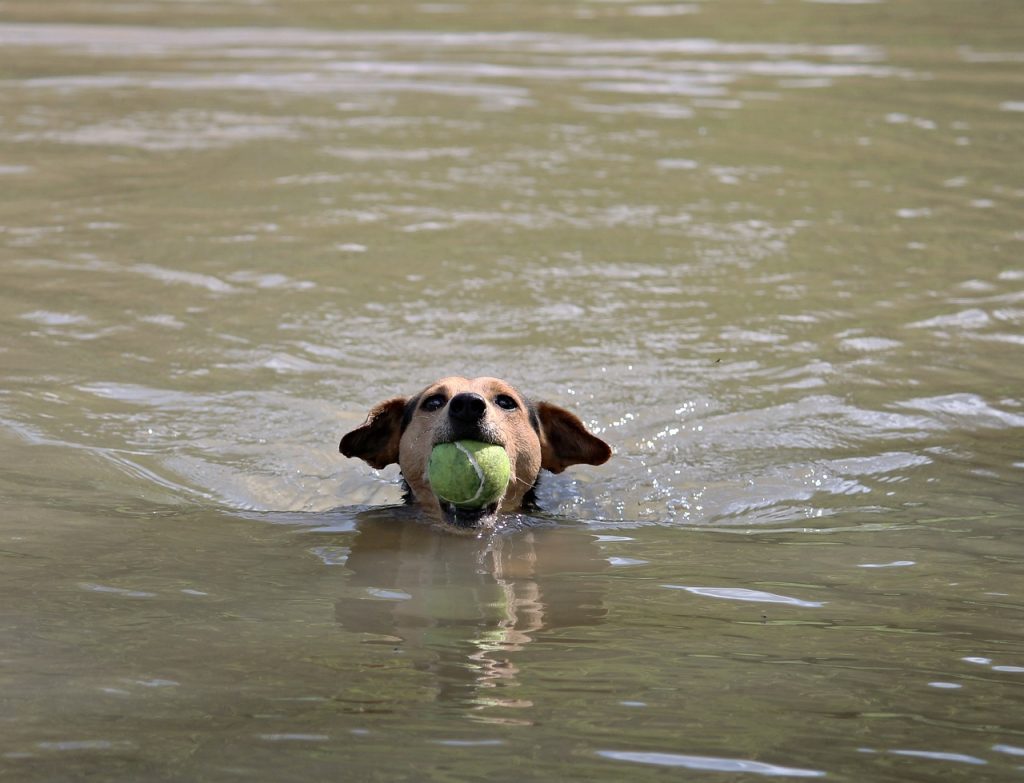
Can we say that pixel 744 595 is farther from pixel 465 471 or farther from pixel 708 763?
pixel 708 763

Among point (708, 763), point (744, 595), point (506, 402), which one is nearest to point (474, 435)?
point (506, 402)

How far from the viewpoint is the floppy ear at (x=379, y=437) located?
6.95 m

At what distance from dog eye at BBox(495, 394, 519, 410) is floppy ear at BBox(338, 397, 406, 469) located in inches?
19.6

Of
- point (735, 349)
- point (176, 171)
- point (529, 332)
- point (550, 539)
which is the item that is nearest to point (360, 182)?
point (176, 171)

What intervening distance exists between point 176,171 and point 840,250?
5.78 meters

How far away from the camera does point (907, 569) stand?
221 inches

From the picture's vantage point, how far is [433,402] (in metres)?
6.70

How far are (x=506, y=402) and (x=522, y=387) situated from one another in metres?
1.77

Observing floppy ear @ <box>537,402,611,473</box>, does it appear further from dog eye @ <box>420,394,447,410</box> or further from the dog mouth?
the dog mouth

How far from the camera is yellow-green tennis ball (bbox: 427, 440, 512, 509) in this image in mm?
6164

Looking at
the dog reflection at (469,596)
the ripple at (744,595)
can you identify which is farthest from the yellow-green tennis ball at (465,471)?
the ripple at (744,595)

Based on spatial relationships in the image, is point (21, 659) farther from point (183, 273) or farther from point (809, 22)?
point (809, 22)

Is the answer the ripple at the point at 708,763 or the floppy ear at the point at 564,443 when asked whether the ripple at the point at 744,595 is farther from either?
the floppy ear at the point at 564,443

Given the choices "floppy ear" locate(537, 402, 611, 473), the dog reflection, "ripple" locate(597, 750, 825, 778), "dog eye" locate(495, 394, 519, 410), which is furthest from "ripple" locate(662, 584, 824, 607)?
"floppy ear" locate(537, 402, 611, 473)
